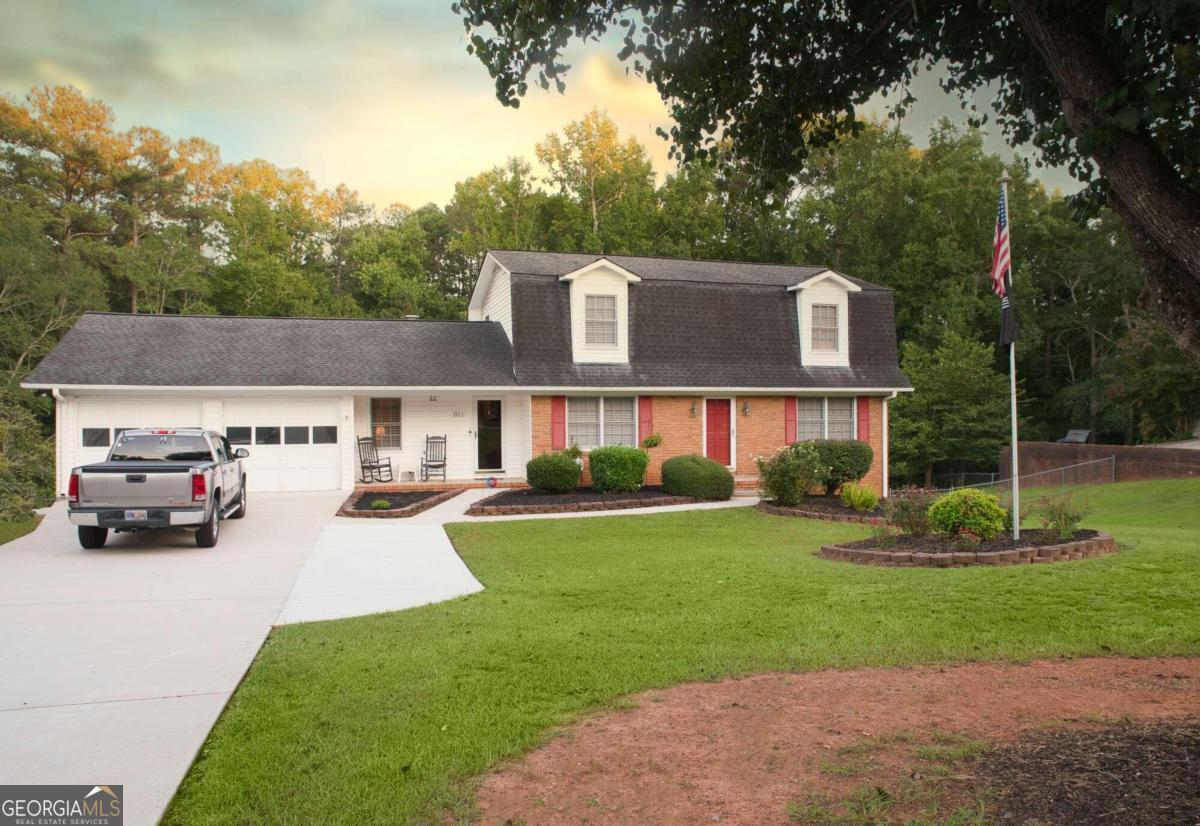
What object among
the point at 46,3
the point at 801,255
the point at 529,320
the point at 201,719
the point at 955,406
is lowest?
the point at 201,719

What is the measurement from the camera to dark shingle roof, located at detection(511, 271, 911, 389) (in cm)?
2150

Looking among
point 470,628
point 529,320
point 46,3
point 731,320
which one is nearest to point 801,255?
point 731,320

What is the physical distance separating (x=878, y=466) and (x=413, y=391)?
12.8 m

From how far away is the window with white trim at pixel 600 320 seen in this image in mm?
21953

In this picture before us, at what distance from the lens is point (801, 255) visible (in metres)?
38.7

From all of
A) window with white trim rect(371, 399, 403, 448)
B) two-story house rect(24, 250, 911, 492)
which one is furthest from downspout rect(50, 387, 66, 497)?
window with white trim rect(371, 399, 403, 448)

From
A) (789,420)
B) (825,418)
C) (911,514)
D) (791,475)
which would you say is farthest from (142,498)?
(825,418)

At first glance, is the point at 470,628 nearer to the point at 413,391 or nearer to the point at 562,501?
the point at 562,501

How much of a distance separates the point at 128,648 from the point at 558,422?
1463 centimetres

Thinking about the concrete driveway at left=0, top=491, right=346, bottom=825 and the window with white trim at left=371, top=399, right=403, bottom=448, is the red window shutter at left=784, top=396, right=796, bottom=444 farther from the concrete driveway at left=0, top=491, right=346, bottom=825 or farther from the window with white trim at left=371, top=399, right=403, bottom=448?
the concrete driveway at left=0, top=491, right=346, bottom=825

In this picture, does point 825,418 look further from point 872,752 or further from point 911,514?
point 872,752

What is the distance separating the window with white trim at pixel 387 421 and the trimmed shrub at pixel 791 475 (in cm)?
977

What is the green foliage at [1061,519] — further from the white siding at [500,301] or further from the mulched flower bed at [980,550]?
the white siding at [500,301]

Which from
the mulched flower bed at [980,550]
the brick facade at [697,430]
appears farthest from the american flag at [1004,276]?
the brick facade at [697,430]
